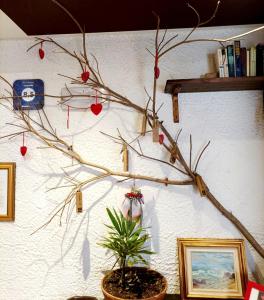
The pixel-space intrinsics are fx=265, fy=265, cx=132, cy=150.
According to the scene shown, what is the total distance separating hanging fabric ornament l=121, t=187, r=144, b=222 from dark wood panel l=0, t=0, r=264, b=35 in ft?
2.78

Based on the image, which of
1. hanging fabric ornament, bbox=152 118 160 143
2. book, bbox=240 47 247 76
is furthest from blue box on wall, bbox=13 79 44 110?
book, bbox=240 47 247 76

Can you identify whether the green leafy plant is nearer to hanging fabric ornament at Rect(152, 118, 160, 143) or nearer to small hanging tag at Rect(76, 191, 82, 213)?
small hanging tag at Rect(76, 191, 82, 213)

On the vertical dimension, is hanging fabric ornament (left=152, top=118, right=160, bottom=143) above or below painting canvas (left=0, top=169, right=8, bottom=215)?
above

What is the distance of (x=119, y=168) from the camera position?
141 centimetres

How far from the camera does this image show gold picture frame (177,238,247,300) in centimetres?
128

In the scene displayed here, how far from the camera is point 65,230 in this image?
1.41 meters

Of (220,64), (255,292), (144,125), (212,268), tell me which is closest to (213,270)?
(212,268)

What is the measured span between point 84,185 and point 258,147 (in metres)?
0.93

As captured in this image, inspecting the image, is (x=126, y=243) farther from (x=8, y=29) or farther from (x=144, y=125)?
(x=8, y=29)

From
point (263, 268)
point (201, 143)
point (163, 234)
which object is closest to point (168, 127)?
point (201, 143)

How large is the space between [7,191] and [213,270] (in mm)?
1147

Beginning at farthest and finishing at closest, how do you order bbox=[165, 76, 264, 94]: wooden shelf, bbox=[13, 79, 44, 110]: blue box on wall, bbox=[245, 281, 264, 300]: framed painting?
bbox=[13, 79, 44, 110]: blue box on wall, bbox=[165, 76, 264, 94]: wooden shelf, bbox=[245, 281, 264, 300]: framed painting

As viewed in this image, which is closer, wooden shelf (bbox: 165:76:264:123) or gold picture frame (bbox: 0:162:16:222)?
wooden shelf (bbox: 165:76:264:123)

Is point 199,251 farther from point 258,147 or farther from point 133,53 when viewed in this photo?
point 133,53
